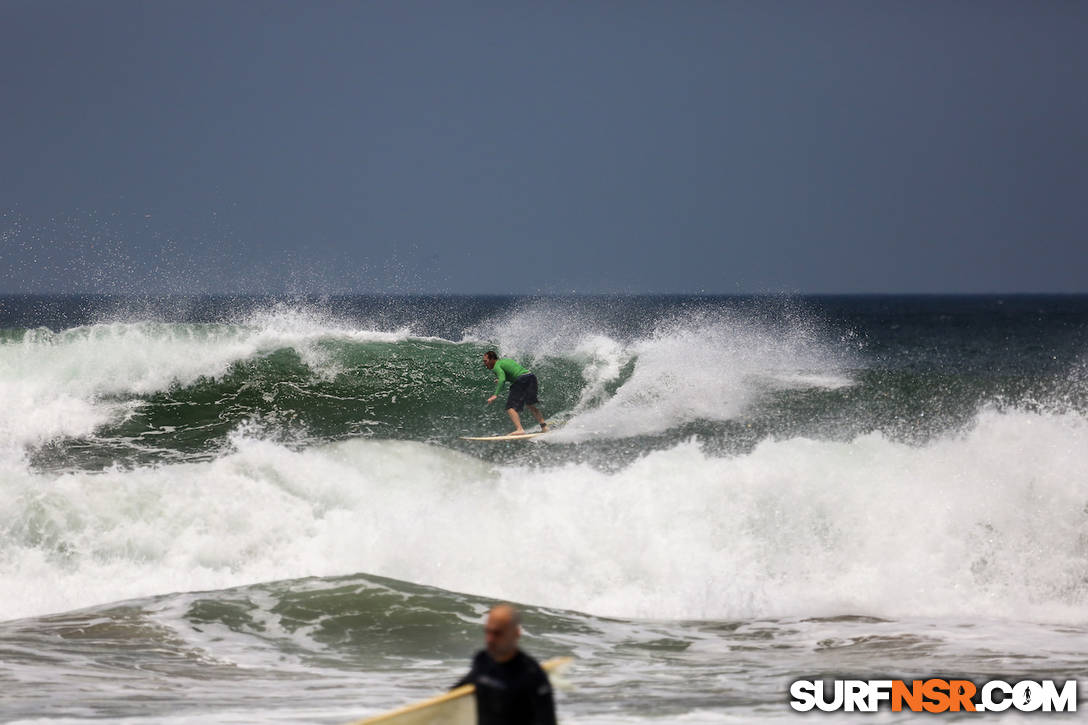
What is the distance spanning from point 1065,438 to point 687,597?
5.35 m

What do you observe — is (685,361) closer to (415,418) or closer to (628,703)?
(415,418)

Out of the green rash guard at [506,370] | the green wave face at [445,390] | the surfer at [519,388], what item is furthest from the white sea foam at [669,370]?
the green rash guard at [506,370]

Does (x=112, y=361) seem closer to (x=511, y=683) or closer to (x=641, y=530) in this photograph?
(x=641, y=530)

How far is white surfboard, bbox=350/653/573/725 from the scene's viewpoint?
449 centimetres

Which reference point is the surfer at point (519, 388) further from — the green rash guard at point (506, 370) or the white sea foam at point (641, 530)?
the white sea foam at point (641, 530)

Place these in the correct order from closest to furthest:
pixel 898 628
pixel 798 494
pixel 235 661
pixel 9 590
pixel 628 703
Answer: pixel 628 703
pixel 235 661
pixel 898 628
pixel 9 590
pixel 798 494

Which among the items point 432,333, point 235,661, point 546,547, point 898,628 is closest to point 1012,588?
point 898,628

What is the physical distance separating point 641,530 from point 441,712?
7624 millimetres

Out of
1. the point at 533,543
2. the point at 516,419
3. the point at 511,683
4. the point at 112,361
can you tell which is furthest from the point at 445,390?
the point at 511,683

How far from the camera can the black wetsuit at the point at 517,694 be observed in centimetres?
Result: 426

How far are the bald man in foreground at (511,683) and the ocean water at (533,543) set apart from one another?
2497mm

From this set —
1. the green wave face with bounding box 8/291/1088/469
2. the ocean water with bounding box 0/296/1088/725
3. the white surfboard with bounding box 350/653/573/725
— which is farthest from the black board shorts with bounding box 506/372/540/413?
the white surfboard with bounding box 350/653/573/725

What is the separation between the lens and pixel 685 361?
2045 cm

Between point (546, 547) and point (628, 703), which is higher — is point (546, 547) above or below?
above
